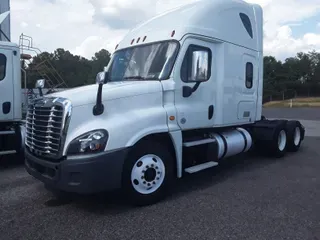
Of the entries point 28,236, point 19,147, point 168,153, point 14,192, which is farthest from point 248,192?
point 19,147

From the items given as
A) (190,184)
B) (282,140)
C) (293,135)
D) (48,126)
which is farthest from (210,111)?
(293,135)

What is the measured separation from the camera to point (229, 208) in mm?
4730

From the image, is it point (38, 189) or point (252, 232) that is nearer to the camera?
point (252, 232)

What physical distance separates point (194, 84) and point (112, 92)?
5.27ft

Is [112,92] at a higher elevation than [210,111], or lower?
higher

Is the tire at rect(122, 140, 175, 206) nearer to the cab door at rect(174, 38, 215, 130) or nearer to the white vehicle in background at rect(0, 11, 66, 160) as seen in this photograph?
the cab door at rect(174, 38, 215, 130)

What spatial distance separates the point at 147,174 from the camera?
4.85 metres

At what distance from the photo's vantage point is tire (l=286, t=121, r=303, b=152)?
9.05 meters

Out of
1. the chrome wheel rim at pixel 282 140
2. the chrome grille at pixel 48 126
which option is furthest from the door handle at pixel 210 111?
the chrome wheel rim at pixel 282 140

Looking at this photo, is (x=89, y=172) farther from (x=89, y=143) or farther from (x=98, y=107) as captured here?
(x=98, y=107)

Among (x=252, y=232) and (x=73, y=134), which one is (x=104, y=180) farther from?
(x=252, y=232)

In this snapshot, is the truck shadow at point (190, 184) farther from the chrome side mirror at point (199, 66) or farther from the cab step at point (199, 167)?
the chrome side mirror at point (199, 66)

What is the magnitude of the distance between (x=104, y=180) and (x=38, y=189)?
6.88 ft

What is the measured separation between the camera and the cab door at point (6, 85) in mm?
7457
